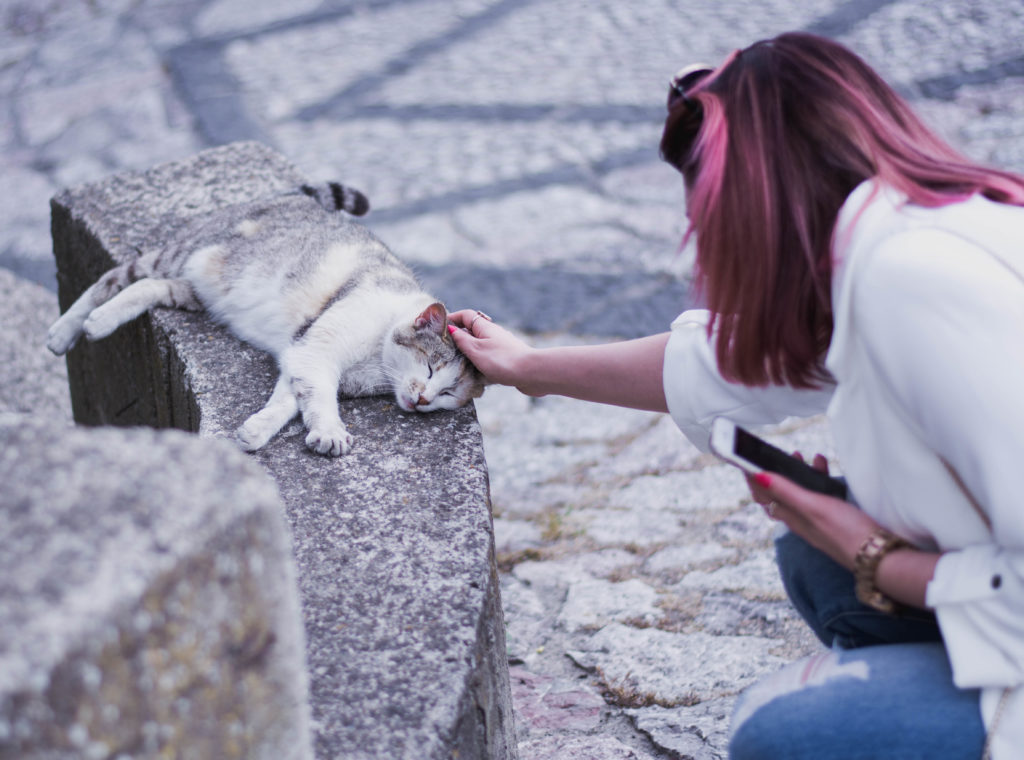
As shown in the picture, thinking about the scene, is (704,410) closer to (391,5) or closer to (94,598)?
(94,598)

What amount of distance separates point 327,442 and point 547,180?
340 centimetres

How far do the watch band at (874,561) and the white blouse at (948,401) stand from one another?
0.03 meters

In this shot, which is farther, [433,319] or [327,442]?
[433,319]

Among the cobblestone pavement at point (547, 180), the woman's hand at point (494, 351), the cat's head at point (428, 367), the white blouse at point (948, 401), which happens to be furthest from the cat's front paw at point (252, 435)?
the white blouse at point (948, 401)

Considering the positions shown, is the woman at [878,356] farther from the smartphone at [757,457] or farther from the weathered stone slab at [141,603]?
the weathered stone slab at [141,603]

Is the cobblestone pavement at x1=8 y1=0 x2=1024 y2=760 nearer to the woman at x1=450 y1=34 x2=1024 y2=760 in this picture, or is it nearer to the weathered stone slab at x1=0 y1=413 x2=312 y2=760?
the woman at x1=450 y1=34 x2=1024 y2=760

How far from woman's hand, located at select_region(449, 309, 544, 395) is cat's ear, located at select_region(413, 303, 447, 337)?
28mm

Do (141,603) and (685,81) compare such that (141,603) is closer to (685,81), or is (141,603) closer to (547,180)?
(685,81)

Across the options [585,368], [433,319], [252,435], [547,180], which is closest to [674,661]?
[585,368]

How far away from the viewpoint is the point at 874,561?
1376 mm

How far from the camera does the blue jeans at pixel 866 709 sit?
1.29 meters

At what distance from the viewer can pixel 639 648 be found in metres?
2.35

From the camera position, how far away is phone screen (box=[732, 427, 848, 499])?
151 centimetres

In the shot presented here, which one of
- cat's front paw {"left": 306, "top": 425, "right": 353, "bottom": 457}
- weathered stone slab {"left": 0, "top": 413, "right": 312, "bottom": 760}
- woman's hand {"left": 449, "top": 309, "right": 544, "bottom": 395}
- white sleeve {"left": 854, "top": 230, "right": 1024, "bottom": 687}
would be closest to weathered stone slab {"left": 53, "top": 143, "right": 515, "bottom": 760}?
cat's front paw {"left": 306, "top": 425, "right": 353, "bottom": 457}
